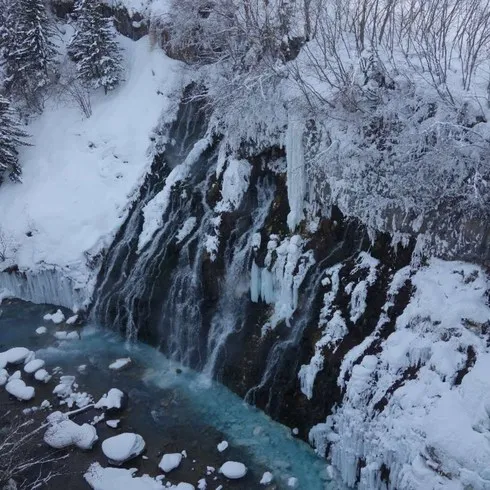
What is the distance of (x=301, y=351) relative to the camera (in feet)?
33.7

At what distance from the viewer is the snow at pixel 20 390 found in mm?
11352

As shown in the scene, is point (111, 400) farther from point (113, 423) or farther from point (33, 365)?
point (33, 365)

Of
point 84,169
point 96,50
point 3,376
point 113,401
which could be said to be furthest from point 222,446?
point 96,50

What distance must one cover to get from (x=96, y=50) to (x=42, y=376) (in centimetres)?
1274

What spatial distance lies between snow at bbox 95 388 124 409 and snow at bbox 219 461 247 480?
122 inches

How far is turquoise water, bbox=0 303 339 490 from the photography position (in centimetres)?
934

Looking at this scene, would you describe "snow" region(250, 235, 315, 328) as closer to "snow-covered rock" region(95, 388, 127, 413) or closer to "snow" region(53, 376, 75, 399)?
"snow-covered rock" region(95, 388, 127, 413)

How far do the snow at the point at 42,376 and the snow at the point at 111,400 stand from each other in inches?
73.8

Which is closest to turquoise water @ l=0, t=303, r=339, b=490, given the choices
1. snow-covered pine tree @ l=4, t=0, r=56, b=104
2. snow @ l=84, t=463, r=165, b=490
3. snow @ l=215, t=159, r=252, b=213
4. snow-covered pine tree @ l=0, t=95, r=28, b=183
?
snow @ l=84, t=463, r=165, b=490

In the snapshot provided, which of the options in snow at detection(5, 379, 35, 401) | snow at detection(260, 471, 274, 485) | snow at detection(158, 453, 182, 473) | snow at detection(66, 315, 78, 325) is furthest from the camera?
snow at detection(66, 315, 78, 325)

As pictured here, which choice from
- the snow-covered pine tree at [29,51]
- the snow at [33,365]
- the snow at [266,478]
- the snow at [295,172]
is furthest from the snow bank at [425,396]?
the snow-covered pine tree at [29,51]

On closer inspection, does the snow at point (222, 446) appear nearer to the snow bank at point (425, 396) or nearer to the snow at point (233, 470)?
the snow at point (233, 470)

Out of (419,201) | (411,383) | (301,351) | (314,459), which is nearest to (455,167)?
(419,201)

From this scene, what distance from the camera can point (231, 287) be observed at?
12.1 m
